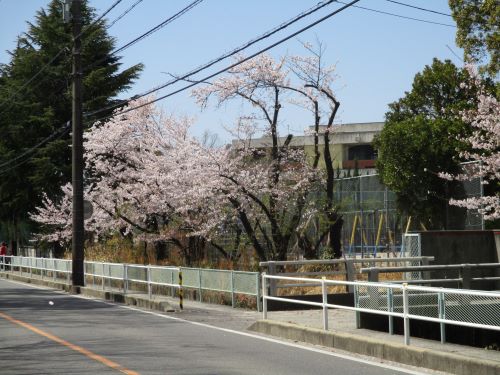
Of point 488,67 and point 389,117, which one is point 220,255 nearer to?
point 488,67

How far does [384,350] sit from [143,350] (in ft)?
12.8

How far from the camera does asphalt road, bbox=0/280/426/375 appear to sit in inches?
434

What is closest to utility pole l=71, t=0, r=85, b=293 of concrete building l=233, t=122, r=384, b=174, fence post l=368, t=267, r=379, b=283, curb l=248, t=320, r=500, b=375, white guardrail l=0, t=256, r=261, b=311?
white guardrail l=0, t=256, r=261, b=311

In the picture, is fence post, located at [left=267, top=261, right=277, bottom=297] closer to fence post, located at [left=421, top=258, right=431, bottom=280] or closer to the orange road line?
fence post, located at [left=421, top=258, right=431, bottom=280]

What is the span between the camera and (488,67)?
2184cm

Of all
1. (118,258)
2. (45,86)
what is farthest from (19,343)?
(45,86)

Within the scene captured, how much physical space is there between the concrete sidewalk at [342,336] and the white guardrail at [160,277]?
20.1 inches

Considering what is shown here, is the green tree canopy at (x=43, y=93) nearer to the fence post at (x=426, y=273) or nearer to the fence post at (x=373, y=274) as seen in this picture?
the fence post at (x=426, y=273)

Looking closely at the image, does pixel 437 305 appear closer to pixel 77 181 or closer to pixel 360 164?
pixel 77 181

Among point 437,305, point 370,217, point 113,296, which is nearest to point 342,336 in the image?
→ point 437,305

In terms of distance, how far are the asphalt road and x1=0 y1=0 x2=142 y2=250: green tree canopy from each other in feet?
115

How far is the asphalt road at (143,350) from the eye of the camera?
36.2ft

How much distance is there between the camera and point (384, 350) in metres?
11.9

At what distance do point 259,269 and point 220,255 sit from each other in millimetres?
5397
